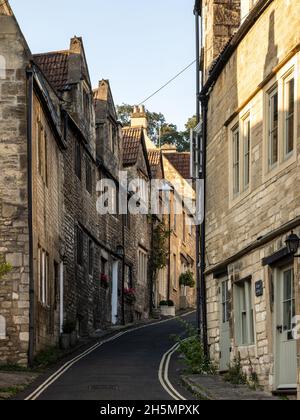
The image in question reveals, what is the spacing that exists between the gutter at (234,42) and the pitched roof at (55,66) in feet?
41.7

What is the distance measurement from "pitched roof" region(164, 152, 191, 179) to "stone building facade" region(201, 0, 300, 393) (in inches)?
1497

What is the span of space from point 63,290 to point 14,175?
6941 mm

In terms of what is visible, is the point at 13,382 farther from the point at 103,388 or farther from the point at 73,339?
the point at 73,339

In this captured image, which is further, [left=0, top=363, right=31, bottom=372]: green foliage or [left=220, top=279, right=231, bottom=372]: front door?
[left=0, top=363, right=31, bottom=372]: green foliage

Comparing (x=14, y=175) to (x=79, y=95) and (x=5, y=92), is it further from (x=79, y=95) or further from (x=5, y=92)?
(x=79, y=95)

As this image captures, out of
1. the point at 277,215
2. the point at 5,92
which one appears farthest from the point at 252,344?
the point at 5,92

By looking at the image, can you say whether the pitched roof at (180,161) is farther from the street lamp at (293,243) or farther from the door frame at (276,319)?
the street lamp at (293,243)

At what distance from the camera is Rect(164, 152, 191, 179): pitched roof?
61.6m

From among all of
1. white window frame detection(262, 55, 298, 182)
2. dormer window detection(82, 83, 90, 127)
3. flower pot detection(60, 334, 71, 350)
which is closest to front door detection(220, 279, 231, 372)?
white window frame detection(262, 55, 298, 182)

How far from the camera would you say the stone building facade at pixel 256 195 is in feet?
54.5

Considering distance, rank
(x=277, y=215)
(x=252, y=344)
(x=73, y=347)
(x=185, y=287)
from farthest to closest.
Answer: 1. (x=185, y=287)
2. (x=73, y=347)
3. (x=252, y=344)
4. (x=277, y=215)

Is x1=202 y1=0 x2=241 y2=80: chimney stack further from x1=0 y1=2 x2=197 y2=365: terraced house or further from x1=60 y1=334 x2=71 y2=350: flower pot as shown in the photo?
x1=60 y1=334 x2=71 y2=350: flower pot

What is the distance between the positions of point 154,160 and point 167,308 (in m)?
9.22

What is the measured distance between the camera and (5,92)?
24859 mm
